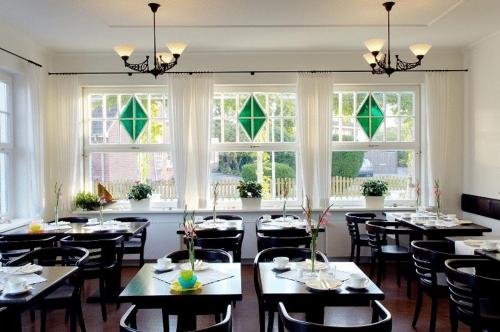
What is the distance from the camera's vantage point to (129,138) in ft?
22.3

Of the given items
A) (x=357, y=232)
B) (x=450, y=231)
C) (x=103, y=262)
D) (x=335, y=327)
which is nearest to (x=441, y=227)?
(x=450, y=231)

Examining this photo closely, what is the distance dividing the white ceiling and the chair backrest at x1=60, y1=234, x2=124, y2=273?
2.30 meters

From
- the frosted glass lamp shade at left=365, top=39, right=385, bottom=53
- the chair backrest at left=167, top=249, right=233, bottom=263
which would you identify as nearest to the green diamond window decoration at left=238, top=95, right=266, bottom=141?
the frosted glass lamp shade at left=365, top=39, right=385, bottom=53

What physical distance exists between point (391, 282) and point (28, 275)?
4.11m

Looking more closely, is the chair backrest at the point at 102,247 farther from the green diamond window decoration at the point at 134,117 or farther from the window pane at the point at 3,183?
the green diamond window decoration at the point at 134,117

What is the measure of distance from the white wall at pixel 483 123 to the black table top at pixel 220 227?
3.25 m

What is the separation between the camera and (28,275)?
3141 mm

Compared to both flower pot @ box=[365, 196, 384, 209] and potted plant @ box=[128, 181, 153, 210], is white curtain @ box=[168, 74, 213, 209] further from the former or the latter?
flower pot @ box=[365, 196, 384, 209]

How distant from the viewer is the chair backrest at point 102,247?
432 centimetres

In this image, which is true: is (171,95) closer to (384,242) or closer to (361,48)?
(361,48)

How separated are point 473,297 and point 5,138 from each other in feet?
17.6

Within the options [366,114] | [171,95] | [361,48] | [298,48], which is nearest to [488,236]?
[366,114]

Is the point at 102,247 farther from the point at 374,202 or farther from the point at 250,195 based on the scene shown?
the point at 374,202

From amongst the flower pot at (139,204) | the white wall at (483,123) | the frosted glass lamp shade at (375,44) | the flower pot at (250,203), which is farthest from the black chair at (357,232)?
the flower pot at (139,204)
